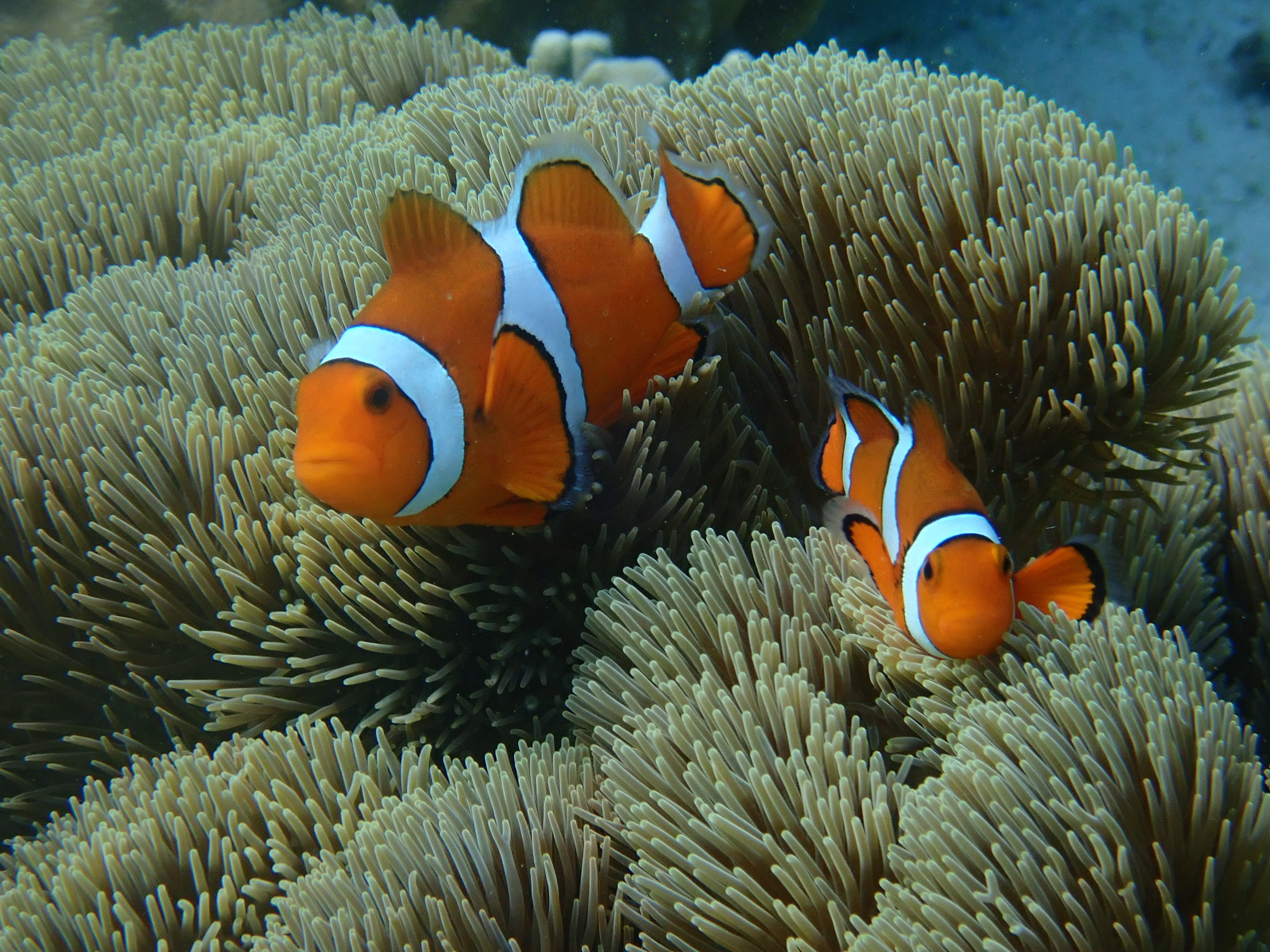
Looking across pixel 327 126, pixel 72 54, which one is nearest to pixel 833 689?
pixel 327 126

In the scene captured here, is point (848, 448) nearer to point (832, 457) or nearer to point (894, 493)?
point (832, 457)

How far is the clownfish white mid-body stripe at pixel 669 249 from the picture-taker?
139cm

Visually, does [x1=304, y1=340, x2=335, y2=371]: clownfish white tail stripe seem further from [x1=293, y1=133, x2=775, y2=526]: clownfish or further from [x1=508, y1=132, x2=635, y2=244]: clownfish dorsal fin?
[x1=508, y1=132, x2=635, y2=244]: clownfish dorsal fin

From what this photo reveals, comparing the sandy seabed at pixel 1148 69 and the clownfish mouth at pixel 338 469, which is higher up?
the sandy seabed at pixel 1148 69

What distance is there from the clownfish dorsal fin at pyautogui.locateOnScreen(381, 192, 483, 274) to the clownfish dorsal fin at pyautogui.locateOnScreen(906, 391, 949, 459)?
27.2 inches

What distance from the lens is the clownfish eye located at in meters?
1.04

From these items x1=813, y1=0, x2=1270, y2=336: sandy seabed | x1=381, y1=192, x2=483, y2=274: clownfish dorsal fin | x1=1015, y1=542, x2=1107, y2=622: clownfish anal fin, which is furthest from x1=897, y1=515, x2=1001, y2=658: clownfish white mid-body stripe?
x1=813, y1=0, x2=1270, y2=336: sandy seabed

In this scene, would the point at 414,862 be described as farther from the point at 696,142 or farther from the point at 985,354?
the point at 696,142

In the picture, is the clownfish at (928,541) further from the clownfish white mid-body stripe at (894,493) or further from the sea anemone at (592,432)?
the sea anemone at (592,432)

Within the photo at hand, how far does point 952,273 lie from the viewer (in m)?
1.49

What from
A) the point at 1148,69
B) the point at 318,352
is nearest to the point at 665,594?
the point at 318,352

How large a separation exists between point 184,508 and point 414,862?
0.79m

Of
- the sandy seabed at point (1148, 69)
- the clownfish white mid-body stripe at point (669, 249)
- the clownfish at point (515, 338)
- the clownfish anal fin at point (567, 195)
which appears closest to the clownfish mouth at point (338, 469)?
the clownfish at point (515, 338)

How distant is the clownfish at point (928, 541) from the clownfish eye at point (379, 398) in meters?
0.66
